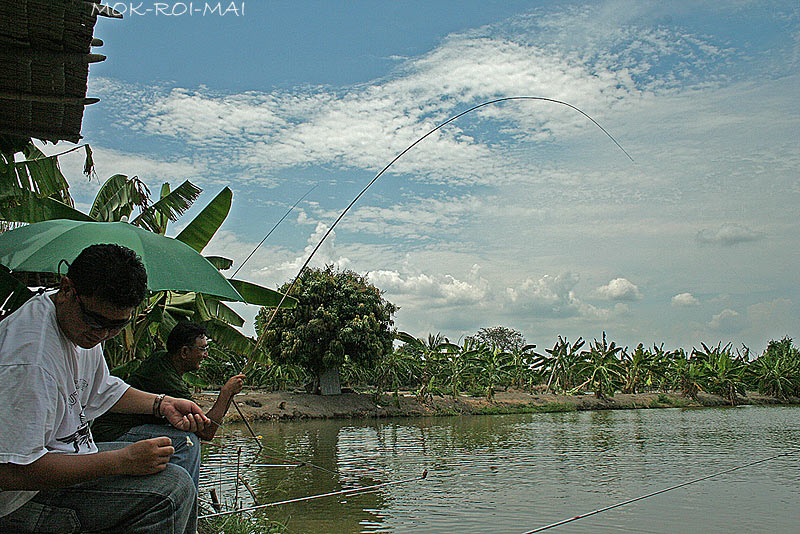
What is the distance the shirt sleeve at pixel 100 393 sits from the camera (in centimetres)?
212

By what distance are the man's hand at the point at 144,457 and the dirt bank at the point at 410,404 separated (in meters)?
14.5

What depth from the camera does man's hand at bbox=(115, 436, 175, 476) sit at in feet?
5.72

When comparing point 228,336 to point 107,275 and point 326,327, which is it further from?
point 326,327

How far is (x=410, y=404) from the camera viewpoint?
22.6m

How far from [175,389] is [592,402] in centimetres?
2522

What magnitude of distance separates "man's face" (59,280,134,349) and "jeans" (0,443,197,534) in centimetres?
39

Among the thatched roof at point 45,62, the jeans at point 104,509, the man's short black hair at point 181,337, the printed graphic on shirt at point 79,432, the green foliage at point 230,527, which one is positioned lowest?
the green foliage at point 230,527

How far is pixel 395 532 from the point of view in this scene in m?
6.50

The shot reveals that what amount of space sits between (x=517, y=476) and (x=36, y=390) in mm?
9167

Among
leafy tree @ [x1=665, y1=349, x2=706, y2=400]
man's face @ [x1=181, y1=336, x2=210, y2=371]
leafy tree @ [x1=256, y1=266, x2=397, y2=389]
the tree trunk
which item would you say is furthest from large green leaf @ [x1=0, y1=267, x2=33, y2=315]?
leafy tree @ [x1=665, y1=349, x2=706, y2=400]

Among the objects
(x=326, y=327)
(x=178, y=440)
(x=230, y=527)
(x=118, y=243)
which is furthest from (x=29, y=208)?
(x=326, y=327)

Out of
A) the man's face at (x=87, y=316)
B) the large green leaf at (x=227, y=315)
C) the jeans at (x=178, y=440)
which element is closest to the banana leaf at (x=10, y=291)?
the jeans at (x=178, y=440)

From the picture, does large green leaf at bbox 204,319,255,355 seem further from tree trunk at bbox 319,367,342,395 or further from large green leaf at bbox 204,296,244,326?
tree trunk at bbox 319,367,342,395

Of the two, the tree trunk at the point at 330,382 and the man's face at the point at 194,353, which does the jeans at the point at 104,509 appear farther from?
the tree trunk at the point at 330,382
